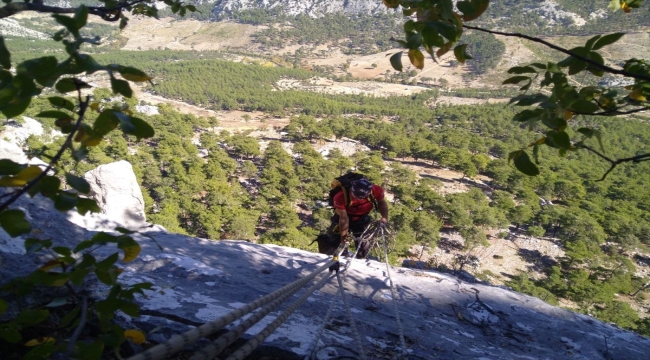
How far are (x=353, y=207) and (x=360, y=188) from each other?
0.69 m

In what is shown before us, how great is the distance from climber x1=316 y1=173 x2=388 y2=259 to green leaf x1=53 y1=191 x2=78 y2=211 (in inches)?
144

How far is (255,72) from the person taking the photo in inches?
3706

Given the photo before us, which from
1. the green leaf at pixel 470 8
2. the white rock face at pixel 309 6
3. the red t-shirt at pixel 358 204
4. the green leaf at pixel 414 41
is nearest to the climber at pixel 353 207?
the red t-shirt at pixel 358 204

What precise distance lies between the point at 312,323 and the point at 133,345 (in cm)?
117

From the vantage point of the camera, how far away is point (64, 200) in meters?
0.85

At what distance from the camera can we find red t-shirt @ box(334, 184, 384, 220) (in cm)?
463

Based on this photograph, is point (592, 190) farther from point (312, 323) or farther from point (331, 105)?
point (312, 323)

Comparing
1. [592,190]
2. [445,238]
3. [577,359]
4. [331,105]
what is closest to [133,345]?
[577,359]

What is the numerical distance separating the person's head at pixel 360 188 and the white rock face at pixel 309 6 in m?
159

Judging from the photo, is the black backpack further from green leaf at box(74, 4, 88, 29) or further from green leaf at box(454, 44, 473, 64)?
green leaf at box(74, 4, 88, 29)

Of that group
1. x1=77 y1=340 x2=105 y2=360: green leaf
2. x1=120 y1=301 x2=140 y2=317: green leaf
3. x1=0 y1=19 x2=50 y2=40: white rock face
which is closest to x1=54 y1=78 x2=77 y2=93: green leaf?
x1=120 y1=301 x2=140 y2=317: green leaf

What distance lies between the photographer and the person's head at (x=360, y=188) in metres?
4.40

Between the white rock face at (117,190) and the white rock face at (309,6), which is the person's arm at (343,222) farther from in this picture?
the white rock face at (309,6)

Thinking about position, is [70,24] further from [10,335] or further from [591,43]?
[591,43]
